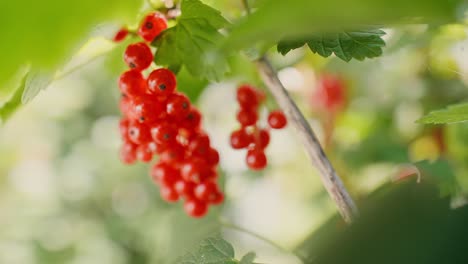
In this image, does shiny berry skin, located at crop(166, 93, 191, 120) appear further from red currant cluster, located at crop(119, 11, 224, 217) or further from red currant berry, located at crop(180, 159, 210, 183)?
red currant berry, located at crop(180, 159, 210, 183)

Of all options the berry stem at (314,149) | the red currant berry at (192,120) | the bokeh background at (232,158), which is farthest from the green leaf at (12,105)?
the bokeh background at (232,158)

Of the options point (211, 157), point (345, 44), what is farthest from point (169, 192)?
point (345, 44)

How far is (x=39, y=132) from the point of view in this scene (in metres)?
2.90

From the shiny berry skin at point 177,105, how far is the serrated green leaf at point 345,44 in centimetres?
21

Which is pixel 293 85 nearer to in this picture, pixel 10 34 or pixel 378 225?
pixel 378 225

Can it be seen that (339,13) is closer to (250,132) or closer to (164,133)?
(164,133)

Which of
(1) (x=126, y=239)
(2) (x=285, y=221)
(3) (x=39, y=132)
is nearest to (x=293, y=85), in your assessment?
(2) (x=285, y=221)

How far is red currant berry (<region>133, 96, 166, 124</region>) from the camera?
3.13 feet

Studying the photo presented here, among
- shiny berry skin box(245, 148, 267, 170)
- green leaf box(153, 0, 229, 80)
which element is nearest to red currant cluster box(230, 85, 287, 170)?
shiny berry skin box(245, 148, 267, 170)

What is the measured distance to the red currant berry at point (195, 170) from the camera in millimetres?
1047

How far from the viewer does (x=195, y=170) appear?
3.46 ft

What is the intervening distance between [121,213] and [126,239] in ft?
0.55

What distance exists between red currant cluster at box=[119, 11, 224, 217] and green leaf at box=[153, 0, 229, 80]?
0.03 m

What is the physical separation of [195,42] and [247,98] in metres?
0.28
